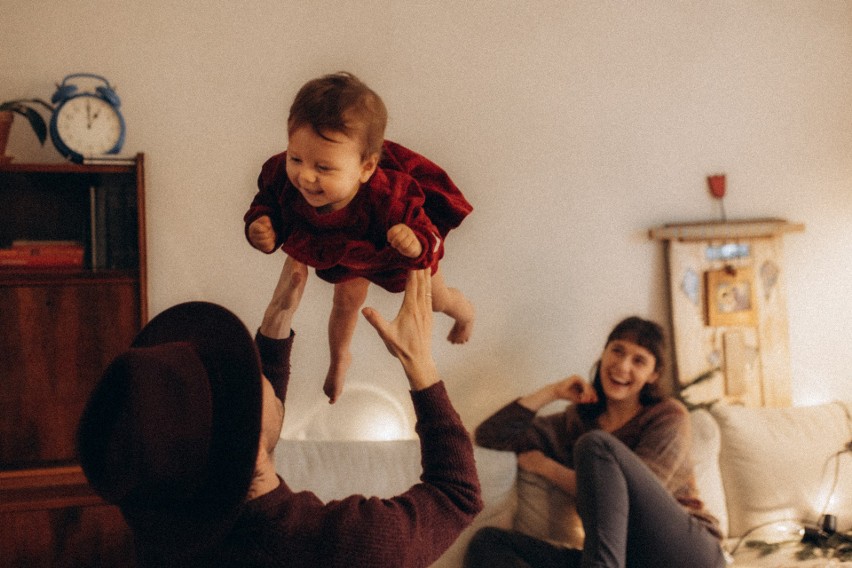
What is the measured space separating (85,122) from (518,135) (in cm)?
158

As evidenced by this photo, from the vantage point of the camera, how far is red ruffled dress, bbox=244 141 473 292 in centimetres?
107

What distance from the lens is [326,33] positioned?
109 inches

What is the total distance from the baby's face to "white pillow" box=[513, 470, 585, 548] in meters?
1.91

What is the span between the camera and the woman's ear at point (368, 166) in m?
1.05

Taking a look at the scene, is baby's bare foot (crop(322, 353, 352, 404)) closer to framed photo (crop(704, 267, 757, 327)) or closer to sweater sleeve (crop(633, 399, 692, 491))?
sweater sleeve (crop(633, 399, 692, 491))

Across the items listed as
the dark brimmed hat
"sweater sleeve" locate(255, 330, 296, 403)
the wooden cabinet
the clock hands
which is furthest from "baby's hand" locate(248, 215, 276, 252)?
the clock hands

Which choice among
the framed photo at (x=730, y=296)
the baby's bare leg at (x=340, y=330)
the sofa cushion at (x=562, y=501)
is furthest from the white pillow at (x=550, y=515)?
the baby's bare leg at (x=340, y=330)

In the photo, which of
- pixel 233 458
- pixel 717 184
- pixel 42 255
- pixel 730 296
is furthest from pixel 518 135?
pixel 233 458

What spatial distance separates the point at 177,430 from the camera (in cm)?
101

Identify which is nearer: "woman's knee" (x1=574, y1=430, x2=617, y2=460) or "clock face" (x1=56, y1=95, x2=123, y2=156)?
"woman's knee" (x1=574, y1=430, x2=617, y2=460)

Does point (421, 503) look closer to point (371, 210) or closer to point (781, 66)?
point (371, 210)

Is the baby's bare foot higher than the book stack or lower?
lower

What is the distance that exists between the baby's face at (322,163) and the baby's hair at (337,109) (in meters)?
0.01

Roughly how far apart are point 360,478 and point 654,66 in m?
2.07
